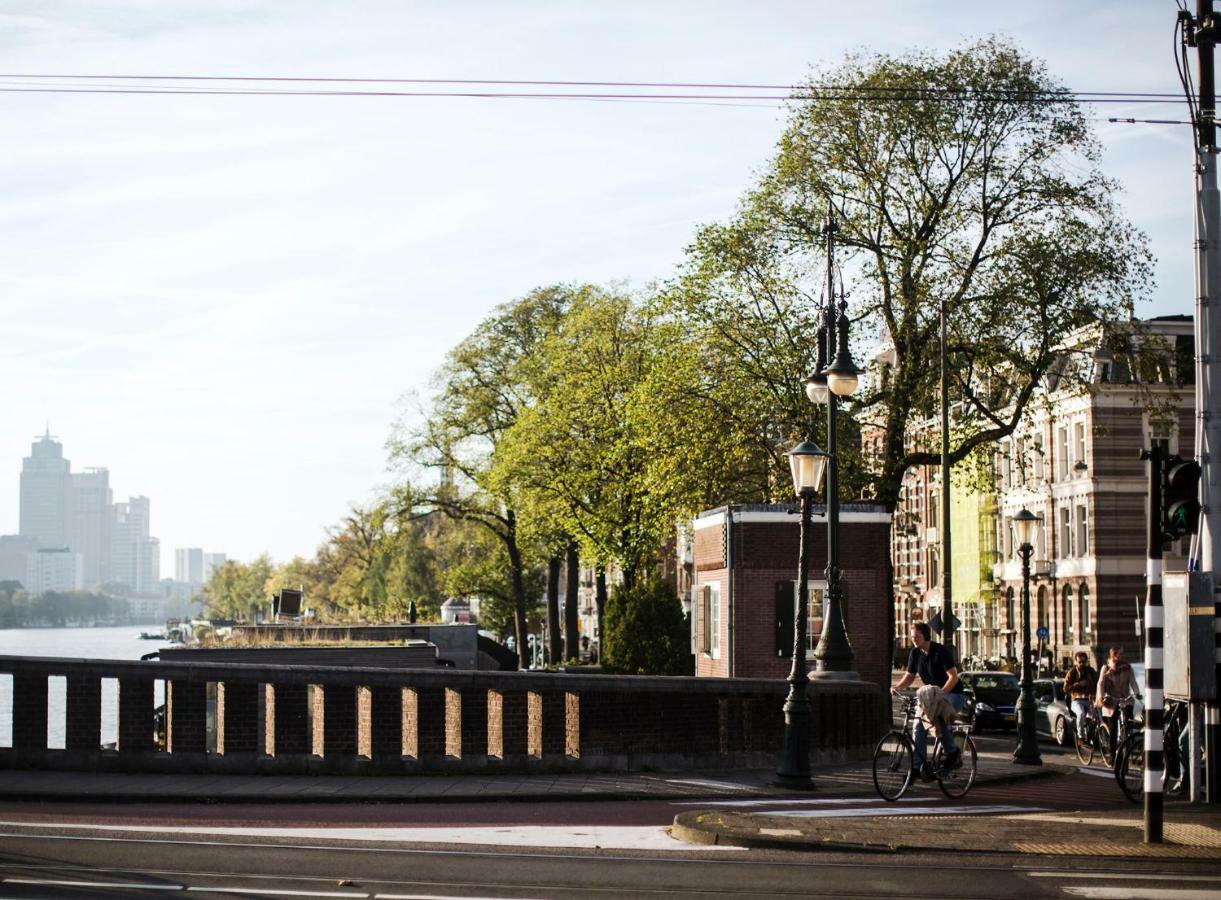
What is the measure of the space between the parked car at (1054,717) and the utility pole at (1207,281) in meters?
14.4

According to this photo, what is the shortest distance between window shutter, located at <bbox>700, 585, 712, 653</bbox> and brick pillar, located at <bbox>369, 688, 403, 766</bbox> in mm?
18239

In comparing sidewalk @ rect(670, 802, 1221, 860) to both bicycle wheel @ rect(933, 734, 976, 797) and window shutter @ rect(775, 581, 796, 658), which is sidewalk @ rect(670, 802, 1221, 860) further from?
window shutter @ rect(775, 581, 796, 658)

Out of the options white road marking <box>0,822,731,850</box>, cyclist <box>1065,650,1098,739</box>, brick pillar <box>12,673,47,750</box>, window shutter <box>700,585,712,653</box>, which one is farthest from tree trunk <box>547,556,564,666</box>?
white road marking <box>0,822,731,850</box>

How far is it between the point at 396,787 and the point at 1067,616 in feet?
188

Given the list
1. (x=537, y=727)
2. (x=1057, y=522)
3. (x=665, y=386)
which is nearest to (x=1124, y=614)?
(x=1057, y=522)

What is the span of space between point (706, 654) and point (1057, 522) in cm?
3769

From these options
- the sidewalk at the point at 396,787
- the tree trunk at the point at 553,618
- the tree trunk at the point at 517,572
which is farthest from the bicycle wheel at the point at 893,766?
the tree trunk at the point at 553,618

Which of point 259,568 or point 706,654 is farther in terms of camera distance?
point 259,568

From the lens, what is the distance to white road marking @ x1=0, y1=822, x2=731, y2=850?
14578 millimetres

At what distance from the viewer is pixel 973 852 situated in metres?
14.1

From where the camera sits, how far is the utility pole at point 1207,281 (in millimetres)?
18672

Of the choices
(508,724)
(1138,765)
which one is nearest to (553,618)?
(508,724)

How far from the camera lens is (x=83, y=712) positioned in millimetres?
20297

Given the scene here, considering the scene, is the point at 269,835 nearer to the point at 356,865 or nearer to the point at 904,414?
the point at 356,865
